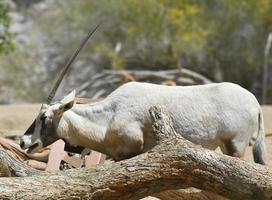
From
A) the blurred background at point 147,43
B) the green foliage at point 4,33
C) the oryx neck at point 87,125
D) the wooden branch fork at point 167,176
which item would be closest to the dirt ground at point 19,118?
the green foliage at point 4,33

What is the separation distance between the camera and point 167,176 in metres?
5.92

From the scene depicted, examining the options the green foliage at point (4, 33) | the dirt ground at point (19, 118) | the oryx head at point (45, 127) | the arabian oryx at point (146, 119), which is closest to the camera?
the arabian oryx at point (146, 119)

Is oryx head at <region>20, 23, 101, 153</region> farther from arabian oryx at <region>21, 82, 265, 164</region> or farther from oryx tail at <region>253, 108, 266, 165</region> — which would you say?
oryx tail at <region>253, 108, 266, 165</region>

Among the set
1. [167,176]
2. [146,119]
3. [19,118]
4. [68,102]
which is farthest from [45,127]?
[19,118]

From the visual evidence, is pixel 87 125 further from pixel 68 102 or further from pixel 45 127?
pixel 45 127

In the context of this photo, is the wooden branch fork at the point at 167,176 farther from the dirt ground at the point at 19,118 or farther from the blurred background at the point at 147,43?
the blurred background at the point at 147,43

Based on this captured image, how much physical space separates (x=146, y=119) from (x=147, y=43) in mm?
21037

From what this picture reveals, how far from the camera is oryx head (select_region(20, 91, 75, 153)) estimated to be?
7730 mm

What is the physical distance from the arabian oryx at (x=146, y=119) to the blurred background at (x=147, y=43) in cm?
1821

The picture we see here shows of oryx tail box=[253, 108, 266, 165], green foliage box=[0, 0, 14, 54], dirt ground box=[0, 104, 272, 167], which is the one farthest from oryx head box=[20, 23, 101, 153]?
green foliage box=[0, 0, 14, 54]

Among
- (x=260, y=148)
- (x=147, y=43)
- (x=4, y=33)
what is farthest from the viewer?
(x=147, y=43)

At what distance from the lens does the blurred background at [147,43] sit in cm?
2705

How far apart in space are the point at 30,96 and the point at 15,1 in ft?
18.5

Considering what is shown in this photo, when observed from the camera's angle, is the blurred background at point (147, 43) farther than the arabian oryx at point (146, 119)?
Yes
